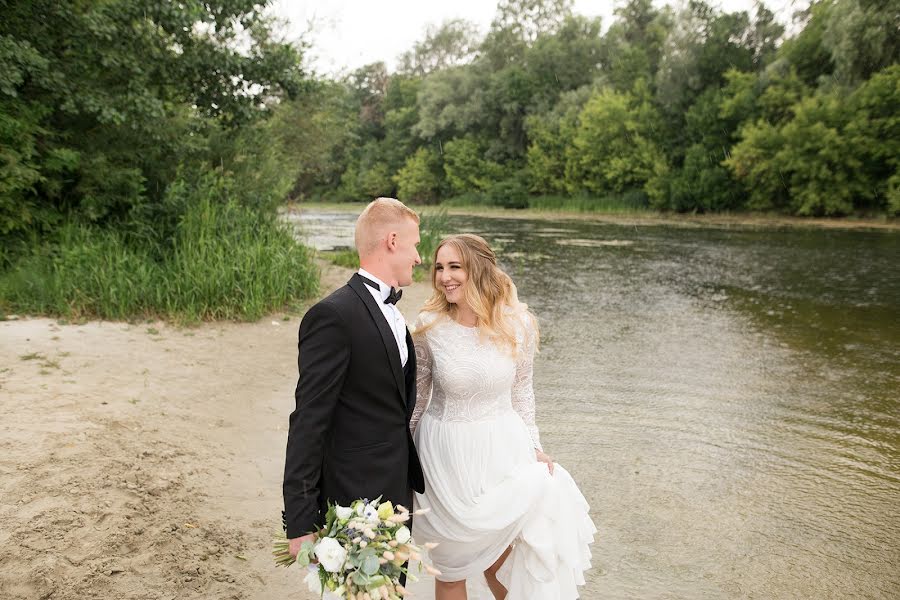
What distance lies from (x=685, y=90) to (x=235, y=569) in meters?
45.9

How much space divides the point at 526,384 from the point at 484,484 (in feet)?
1.79

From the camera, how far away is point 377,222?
7.57ft

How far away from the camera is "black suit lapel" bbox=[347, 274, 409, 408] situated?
225 cm

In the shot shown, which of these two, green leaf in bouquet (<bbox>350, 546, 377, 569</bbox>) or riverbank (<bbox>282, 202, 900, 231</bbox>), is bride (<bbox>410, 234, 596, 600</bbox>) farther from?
riverbank (<bbox>282, 202, 900, 231</bbox>)

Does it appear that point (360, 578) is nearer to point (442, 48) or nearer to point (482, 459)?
point (482, 459)

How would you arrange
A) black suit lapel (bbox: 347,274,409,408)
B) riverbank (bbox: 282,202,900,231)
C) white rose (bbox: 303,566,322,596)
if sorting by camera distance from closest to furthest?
1. white rose (bbox: 303,566,322,596)
2. black suit lapel (bbox: 347,274,409,408)
3. riverbank (bbox: 282,202,900,231)

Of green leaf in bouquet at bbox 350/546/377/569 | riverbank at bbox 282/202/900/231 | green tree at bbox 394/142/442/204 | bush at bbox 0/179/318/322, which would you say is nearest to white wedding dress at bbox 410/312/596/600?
green leaf in bouquet at bbox 350/546/377/569

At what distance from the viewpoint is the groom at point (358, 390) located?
213cm

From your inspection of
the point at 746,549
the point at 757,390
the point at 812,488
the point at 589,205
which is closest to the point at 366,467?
the point at 746,549

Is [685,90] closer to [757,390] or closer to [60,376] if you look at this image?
[757,390]

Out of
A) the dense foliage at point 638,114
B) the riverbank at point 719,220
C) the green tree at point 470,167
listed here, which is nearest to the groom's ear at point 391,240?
the dense foliage at point 638,114

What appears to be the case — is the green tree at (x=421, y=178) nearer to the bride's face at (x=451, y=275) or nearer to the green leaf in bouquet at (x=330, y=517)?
the bride's face at (x=451, y=275)

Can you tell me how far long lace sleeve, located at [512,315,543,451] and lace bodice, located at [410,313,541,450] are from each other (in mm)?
51

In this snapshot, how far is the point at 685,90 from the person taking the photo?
44062 mm
